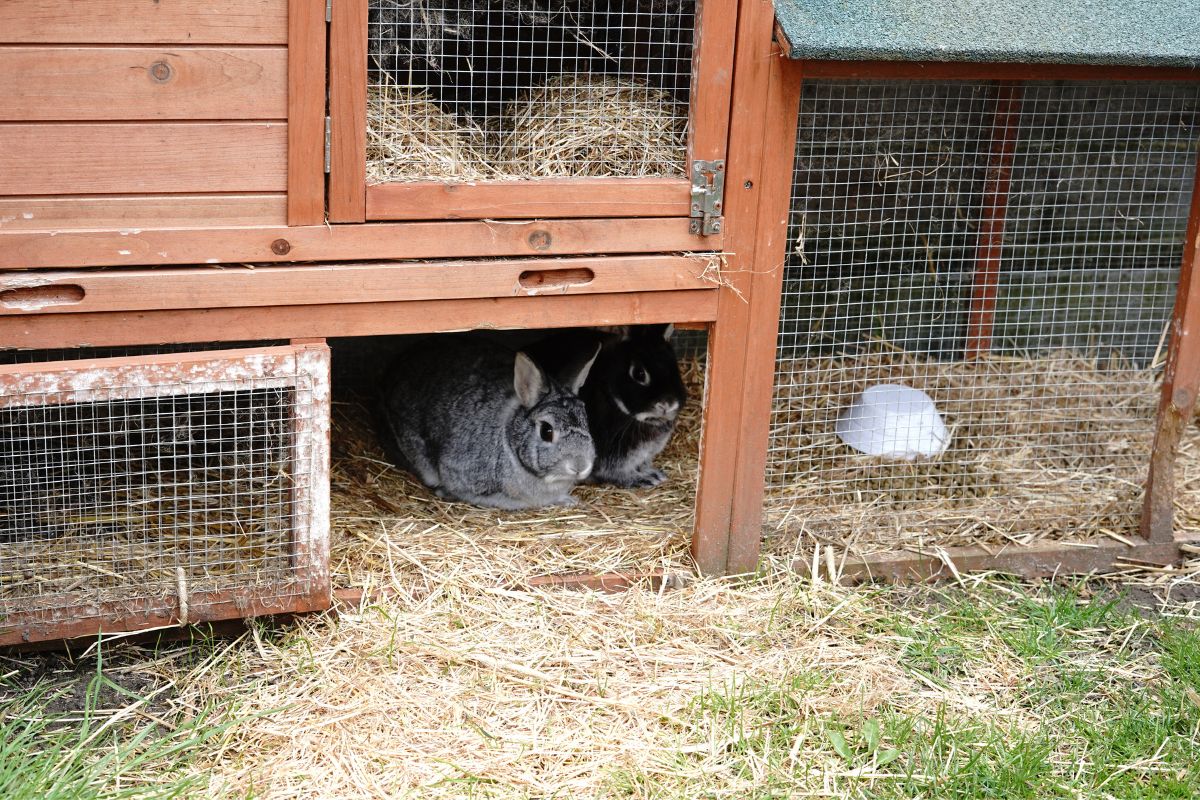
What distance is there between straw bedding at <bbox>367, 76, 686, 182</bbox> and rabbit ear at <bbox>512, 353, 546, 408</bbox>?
0.91 m

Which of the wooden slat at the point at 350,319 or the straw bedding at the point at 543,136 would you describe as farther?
the straw bedding at the point at 543,136

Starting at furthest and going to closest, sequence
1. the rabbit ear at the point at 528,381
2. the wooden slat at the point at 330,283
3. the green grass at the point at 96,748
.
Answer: the rabbit ear at the point at 528,381 < the wooden slat at the point at 330,283 < the green grass at the point at 96,748

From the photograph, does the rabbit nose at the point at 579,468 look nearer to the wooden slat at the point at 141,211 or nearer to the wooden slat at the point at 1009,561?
the wooden slat at the point at 1009,561

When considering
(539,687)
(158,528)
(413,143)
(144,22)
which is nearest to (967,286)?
(413,143)

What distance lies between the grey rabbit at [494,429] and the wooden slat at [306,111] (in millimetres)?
1272

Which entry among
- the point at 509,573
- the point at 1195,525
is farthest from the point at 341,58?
the point at 1195,525

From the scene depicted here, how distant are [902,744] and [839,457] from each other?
68.7 inches

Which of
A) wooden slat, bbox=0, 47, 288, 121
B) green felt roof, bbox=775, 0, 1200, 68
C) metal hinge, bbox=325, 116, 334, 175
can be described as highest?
green felt roof, bbox=775, 0, 1200, 68

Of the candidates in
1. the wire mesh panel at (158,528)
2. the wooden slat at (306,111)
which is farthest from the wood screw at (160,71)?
the wire mesh panel at (158,528)

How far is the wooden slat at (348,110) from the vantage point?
346cm

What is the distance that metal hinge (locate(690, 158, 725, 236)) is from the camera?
3922 mm

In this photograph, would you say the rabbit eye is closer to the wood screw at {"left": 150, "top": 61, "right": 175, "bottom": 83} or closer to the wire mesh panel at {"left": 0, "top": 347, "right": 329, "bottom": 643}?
the wire mesh panel at {"left": 0, "top": 347, "right": 329, "bottom": 643}

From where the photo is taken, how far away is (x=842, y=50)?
12.0 ft

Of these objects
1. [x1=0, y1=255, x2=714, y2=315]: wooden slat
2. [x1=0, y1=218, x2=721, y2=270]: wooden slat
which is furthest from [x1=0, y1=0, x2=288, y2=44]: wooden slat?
[x1=0, y1=255, x2=714, y2=315]: wooden slat
